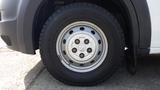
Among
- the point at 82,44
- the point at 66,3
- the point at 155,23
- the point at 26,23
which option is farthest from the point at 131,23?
the point at 26,23

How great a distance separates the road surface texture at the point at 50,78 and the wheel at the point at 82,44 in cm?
15

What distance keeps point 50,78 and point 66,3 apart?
0.91 meters

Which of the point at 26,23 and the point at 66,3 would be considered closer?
the point at 26,23

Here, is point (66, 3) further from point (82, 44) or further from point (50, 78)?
point (50, 78)

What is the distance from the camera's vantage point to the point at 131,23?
3.99 meters

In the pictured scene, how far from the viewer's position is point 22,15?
13.1 feet

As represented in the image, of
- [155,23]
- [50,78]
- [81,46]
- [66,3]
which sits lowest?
[50,78]

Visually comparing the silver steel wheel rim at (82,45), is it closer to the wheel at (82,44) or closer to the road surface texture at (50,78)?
the wheel at (82,44)

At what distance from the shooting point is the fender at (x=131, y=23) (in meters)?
3.94

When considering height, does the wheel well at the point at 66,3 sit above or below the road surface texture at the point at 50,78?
above

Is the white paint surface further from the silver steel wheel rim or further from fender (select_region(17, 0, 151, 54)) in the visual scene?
the silver steel wheel rim

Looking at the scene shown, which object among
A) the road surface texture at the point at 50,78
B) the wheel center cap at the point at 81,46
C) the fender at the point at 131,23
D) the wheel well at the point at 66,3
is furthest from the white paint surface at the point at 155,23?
the wheel center cap at the point at 81,46

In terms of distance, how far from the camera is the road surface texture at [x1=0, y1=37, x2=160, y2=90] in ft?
13.4

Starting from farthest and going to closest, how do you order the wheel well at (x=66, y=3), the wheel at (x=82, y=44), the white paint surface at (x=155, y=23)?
the wheel well at (x=66, y=3) → the wheel at (x=82, y=44) → the white paint surface at (x=155, y=23)
